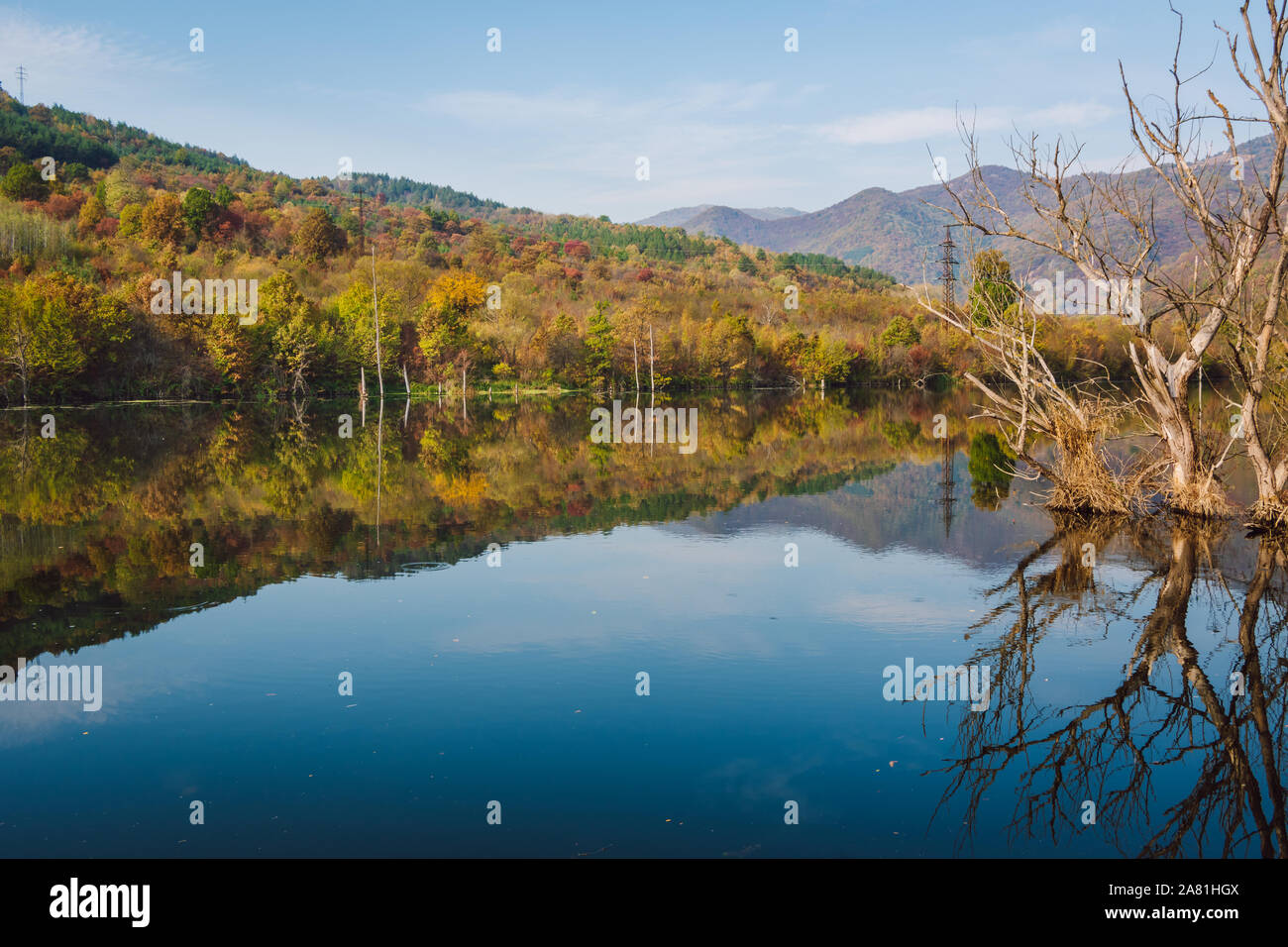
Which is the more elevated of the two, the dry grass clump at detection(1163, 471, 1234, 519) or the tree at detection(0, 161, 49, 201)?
the tree at detection(0, 161, 49, 201)

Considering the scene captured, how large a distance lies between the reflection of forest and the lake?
4.8 inches

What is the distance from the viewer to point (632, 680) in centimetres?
804

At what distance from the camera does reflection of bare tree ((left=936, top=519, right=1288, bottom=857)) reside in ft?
18.1

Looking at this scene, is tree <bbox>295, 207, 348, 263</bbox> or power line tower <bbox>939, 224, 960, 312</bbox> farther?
tree <bbox>295, 207, 348, 263</bbox>

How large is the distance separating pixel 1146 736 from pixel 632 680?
393 cm

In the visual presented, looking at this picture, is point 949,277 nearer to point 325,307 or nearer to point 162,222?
point 325,307

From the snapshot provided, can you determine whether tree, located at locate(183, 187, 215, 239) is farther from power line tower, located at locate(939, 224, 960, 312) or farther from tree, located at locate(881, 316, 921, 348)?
power line tower, located at locate(939, 224, 960, 312)

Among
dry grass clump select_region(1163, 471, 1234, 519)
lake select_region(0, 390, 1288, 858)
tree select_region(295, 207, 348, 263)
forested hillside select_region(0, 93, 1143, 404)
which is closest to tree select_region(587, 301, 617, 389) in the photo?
forested hillside select_region(0, 93, 1143, 404)

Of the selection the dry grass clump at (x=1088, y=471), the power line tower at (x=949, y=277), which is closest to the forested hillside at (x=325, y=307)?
the power line tower at (x=949, y=277)

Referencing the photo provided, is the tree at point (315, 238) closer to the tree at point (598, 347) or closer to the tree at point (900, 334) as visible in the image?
the tree at point (598, 347)

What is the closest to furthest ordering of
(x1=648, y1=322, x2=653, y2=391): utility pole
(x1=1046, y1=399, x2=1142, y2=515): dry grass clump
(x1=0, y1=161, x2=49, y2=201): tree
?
(x1=1046, y1=399, x2=1142, y2=515): dry grass clump
(x1=648, y1=322, x2=653, y2=391): utility pole
(x1=0, y1=161, x2=49, y2=201): tree

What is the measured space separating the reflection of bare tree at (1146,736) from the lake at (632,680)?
0.10ft

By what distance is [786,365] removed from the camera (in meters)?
78.2
